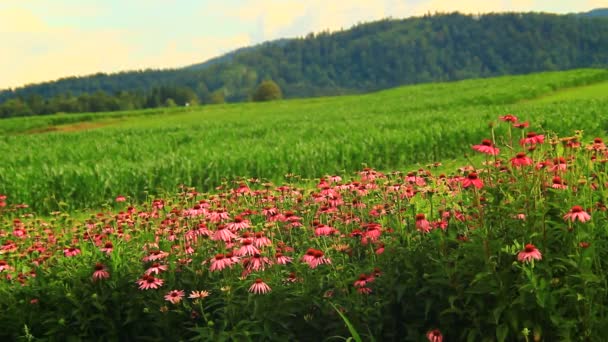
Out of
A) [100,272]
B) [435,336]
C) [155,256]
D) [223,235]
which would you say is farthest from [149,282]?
[435,336]

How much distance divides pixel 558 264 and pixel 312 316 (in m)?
1.81

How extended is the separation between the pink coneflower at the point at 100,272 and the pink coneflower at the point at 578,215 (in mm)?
3606

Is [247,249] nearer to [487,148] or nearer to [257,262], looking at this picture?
[257,262]

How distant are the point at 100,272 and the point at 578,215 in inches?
145

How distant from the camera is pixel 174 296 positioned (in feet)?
16.0

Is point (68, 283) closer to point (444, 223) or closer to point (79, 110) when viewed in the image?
point (444, 223)

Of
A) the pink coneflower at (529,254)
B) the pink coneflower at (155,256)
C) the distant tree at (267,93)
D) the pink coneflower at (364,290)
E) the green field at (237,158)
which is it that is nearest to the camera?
the pink coneflower at (529,254)

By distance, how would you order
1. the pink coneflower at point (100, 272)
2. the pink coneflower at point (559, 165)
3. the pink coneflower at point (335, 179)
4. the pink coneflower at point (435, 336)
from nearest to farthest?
the pink coneflower at point (435, 336) → the pink coneflower at point (559, 165) → the pink coneflower at point (100, 272) → the pink coneflower at point (335, 179)

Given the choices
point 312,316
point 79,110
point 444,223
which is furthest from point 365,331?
point 79,110

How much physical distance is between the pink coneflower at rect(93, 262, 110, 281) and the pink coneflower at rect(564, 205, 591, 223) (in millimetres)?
3606

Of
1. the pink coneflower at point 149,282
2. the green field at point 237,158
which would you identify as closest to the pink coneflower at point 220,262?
the pink coneflower at point 149,282

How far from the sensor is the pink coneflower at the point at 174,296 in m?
4.70

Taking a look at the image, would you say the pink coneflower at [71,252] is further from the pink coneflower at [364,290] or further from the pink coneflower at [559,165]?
the pink coneflower at [559,165]

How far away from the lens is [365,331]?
4617 millimetres
